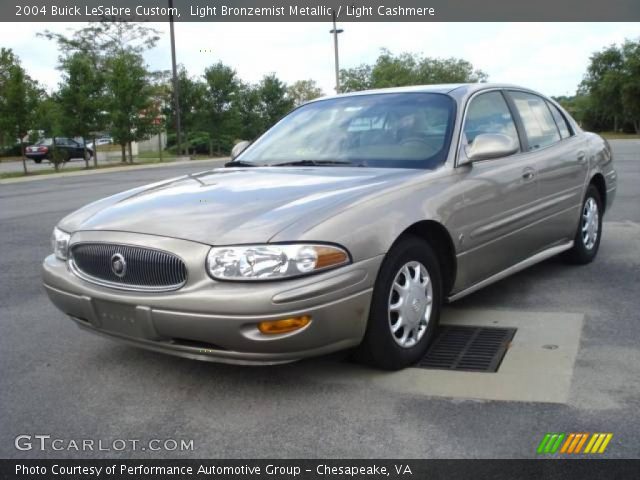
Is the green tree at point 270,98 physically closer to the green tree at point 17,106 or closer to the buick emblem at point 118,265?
the green tree at point 17,106

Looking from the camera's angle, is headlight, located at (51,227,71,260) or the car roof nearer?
headlight, located at (51,227,71,260)

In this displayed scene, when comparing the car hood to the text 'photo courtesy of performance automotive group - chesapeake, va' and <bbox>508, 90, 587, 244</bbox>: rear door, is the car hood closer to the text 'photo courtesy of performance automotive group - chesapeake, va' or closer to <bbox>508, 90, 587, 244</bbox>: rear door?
the text 'photo courtesy of performance automotive group - chesapeake, va'

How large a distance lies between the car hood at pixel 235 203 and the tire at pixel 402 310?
Result: 14.8 inches

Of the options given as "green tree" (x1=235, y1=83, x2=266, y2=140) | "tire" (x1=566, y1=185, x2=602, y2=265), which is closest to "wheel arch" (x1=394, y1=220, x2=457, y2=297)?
"tire" (x1=566, y1=185, x2=602, y2=265)

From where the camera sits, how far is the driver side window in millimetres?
4457

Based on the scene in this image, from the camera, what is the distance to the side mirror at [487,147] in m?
4.11

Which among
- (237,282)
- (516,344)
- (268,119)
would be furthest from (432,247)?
(268,119)

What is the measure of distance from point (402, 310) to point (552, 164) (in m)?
2.19

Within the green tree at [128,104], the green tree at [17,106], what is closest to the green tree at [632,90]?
the green tree at [128,104]

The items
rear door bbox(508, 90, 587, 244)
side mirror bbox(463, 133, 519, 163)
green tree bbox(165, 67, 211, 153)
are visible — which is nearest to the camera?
side mirror bbox(463, 133, 519, 163)

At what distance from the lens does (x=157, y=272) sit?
10.5 feet

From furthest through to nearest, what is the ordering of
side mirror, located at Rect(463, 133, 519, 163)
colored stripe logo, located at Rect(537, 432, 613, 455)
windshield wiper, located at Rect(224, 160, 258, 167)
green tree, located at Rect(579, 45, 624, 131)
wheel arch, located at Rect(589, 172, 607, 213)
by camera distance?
green tree, located at Rect(579, 45, 624, 131) → wheel arch, located at Rect(589, 172, 607, 213) → windshield wiper, located at Rect(224, 160, 258, 167) → side mirror, located at Rect(463, 133, 519, 163) → colored stripe logo, located at Rect(537, 432, 613, 455)

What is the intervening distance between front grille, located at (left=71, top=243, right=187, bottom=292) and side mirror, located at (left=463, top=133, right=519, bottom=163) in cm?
191

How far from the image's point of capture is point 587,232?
584 cm
